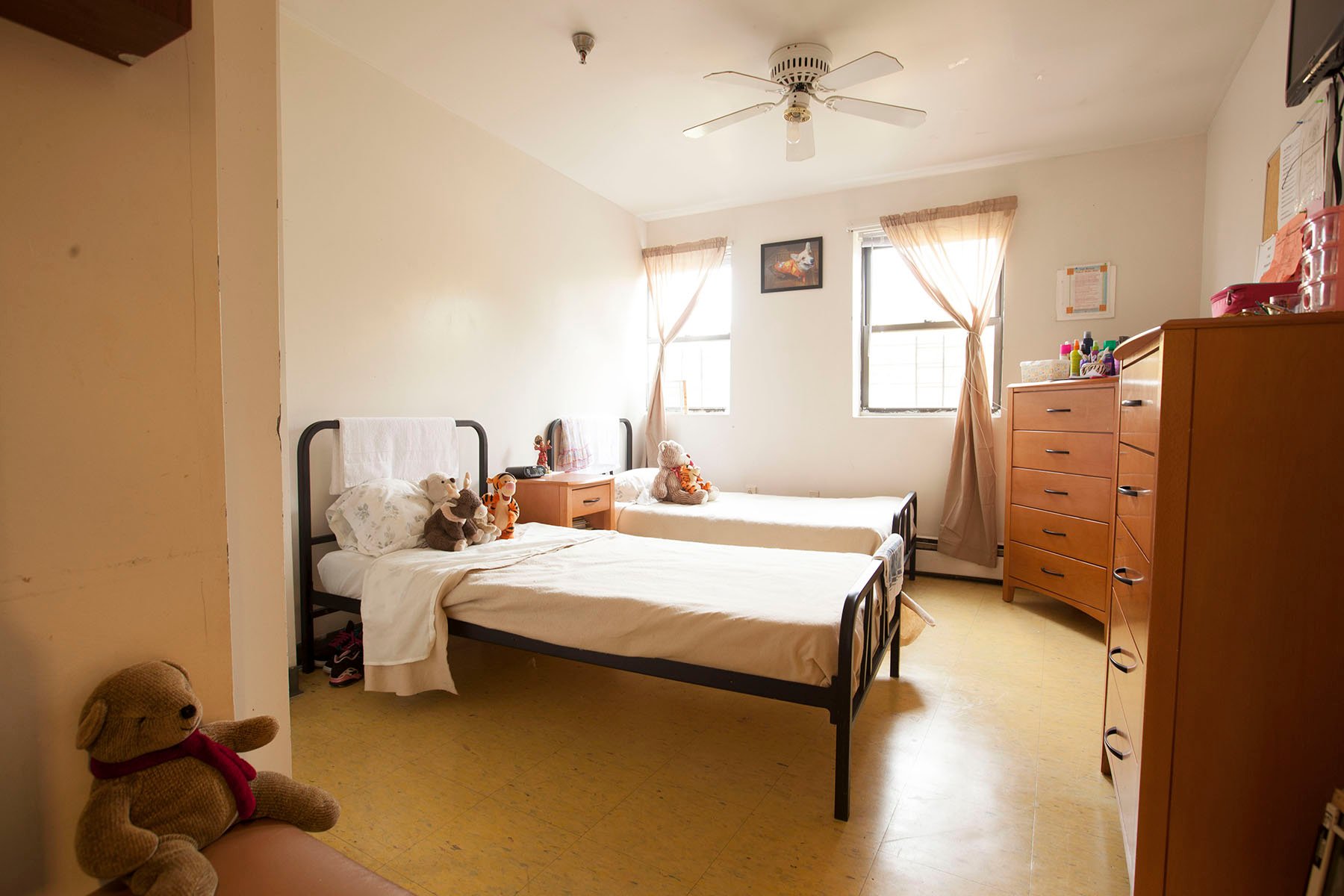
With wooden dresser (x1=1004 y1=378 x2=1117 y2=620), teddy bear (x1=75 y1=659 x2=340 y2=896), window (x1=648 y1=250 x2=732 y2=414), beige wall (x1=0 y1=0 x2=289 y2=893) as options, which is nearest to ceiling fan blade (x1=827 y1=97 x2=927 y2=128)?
wooden dresser (x1=1004 y1=378 x2=1117 y2=620)

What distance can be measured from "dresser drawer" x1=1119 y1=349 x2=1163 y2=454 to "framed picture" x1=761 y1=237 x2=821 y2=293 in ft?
10.2

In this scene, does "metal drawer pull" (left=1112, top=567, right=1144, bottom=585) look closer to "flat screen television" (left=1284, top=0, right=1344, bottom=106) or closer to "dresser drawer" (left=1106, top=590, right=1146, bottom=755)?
"dresser drawer" (left=1106, top=590, right=1146, bottom=755)

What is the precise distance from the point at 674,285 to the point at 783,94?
228 centimetres

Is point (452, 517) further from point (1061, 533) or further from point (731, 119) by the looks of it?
point (1061, 533)

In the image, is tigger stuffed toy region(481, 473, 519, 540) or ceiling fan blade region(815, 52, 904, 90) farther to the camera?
tigger stuffed toy region(481, 473, 519, 540)

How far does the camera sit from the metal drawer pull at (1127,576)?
1.37 meters

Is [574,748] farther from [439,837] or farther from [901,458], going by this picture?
[901,458]

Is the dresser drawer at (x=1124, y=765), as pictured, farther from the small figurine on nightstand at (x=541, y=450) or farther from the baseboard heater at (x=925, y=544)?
the small figurine on nightstand at (x=541, y=450)

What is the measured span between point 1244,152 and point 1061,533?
78.0 inches

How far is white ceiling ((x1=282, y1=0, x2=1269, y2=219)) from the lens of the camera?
8.24 feet

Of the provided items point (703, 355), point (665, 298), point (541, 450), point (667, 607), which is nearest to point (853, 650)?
point (667, 607)

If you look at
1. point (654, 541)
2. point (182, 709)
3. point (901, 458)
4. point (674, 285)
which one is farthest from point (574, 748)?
point (674, 285)

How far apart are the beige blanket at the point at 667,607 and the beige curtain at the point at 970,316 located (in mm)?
1846

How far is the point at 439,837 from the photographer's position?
1.66m
